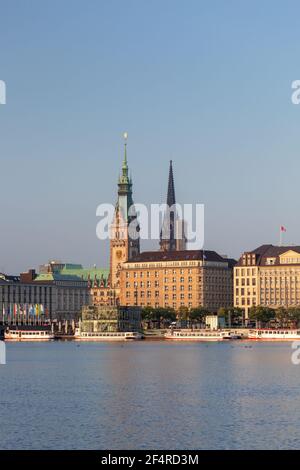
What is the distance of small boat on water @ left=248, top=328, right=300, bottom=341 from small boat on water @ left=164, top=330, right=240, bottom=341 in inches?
164

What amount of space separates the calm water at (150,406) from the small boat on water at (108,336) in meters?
84.5

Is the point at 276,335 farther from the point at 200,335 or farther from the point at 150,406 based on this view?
the point at 150,406

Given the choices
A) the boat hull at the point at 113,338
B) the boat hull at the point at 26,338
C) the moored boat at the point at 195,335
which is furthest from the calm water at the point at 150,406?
the boat hull at the point at 26,338

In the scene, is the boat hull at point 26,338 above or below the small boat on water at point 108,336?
below

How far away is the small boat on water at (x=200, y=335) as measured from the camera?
188 m

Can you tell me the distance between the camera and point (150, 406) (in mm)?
63188

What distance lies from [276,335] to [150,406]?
395 ft

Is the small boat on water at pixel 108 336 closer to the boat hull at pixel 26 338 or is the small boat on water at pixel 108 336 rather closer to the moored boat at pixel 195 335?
the boat hull at pixel 26 338

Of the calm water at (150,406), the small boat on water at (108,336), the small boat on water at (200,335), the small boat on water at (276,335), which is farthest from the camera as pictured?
the small boat on water at (108,336)

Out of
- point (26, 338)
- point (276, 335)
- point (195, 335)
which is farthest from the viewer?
point (26, 338)

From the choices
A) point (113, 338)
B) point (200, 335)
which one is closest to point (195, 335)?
point (200, 335)

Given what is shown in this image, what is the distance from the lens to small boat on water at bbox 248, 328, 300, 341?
593 feet
